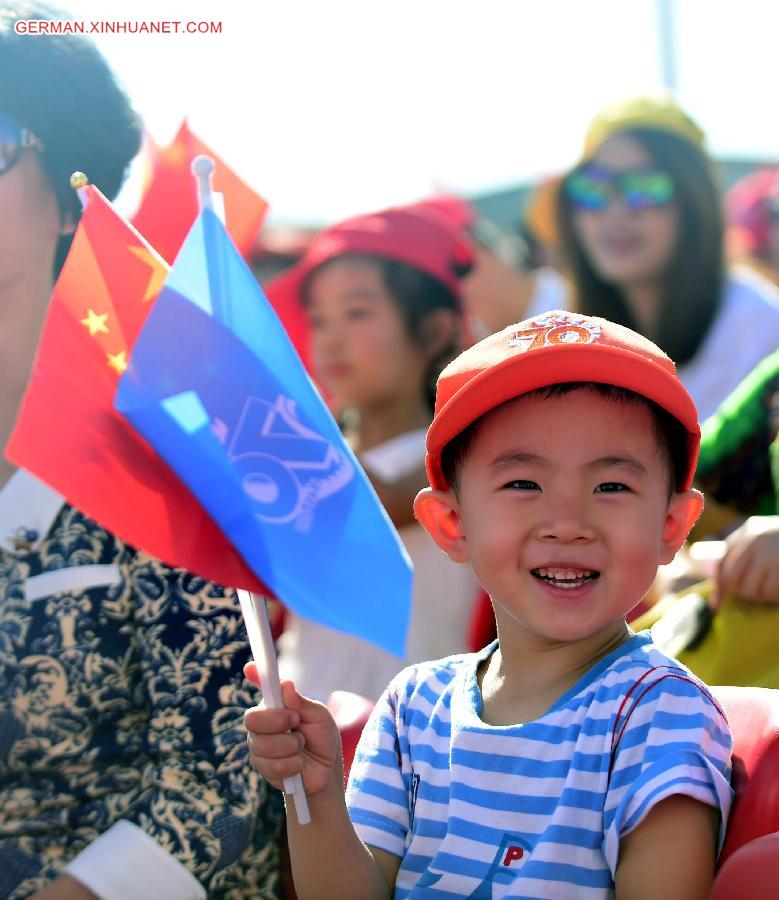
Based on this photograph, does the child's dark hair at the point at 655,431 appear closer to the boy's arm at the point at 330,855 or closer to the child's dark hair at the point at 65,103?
the boy's arm at the point at 330,855

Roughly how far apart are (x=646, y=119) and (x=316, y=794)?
147 inches

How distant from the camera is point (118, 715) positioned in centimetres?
222

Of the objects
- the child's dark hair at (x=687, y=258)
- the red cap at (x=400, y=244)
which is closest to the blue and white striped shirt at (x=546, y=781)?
the red cap at (x=400, y=244)

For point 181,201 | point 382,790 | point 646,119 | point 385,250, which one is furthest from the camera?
point 646,119

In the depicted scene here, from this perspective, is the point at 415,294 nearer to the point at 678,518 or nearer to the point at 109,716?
the point at 109,716

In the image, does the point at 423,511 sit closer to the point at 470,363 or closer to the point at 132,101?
the point at 470,363

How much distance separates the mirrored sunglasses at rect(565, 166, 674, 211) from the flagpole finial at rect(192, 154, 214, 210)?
3345 mm

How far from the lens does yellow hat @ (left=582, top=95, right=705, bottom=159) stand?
5.02 metres

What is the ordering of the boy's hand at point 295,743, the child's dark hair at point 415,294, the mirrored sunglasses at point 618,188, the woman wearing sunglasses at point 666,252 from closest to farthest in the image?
1. the boy's hand at point 295,743
2. the child's dark hair at point 415,294
3. the woman wearing sunglasses at point 666,252
4. the mirrored sunglasses at point 618,188

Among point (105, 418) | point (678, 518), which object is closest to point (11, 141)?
point (105, 418)

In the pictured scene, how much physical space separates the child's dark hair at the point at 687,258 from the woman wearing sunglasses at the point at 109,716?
2.84 m

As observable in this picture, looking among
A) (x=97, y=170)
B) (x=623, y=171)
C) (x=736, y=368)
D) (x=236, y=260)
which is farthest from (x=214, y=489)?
(x=623, y=171)

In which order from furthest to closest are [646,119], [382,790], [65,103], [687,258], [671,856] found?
[646,119] < [687,258] < [65,103] < [382,790] < [671,856]

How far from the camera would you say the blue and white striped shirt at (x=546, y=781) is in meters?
1.73
